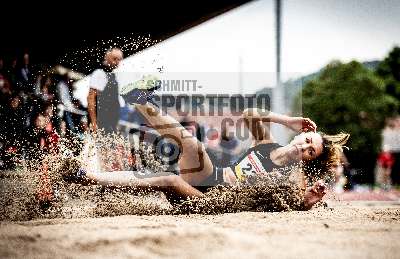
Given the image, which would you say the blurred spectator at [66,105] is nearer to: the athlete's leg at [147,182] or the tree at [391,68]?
the athlete's leg at [147,182]

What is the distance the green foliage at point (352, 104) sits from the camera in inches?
1371

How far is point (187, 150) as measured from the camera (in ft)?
11.0

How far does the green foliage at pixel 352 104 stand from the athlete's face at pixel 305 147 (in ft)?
98.9

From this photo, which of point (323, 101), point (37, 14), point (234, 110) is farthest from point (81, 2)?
point (323, 101)

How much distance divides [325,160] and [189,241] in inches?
85.9

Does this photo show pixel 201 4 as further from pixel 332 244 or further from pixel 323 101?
pixel 323 101

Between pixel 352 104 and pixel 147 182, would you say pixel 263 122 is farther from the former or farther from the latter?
pixel 352 104

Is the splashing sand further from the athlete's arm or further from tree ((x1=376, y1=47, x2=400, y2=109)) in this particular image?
tree ((x1=376, y1=47, x2=400, y2=109))

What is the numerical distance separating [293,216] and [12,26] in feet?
25.5

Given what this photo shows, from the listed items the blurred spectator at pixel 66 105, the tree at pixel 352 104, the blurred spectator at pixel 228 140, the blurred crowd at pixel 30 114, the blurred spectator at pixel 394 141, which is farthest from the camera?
the tree at pixel 352 104

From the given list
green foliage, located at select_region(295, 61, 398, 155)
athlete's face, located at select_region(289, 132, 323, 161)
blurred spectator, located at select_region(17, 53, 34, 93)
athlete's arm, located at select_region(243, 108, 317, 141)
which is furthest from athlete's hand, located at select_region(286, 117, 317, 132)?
green foliage, located at select_region(295, 61, 398, 155)

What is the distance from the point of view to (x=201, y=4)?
6285mm

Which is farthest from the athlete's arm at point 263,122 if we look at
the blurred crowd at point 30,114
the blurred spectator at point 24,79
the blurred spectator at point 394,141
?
the blurred spectator at point 394,141

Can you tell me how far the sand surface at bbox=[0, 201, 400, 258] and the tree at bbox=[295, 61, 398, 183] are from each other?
30696mm
